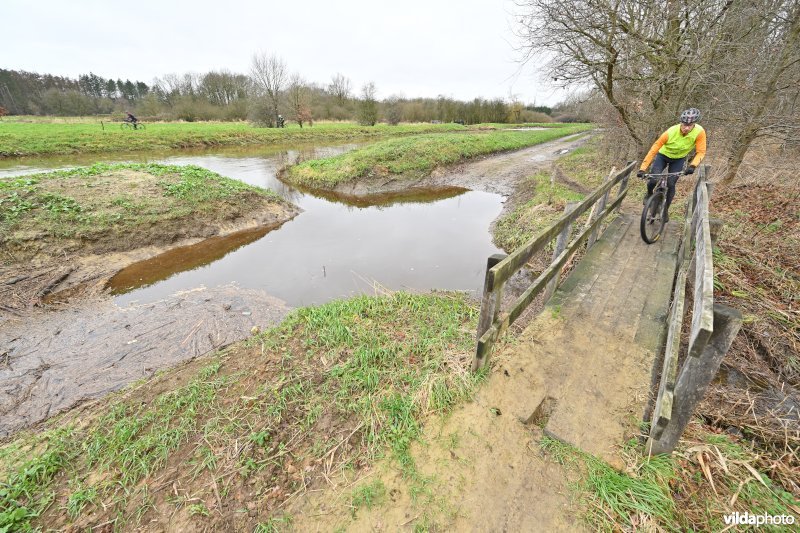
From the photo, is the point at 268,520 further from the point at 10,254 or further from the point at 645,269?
→ the point at 10,254

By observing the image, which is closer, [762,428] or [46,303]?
[762,428]

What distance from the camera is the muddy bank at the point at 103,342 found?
4081mm

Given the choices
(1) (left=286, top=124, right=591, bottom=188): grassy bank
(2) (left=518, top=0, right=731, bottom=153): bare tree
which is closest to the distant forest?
(1) (left=286, top=124, right=591, bottom=188): grassy bank

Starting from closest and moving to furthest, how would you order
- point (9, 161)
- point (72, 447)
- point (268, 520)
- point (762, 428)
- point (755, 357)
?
point (268, 520) → point (762, 428) → point (72, 447) → point (755, 357) → point (9, 161)

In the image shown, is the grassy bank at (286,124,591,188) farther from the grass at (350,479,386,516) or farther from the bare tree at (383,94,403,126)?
the bare tree at (383,94,403,126)

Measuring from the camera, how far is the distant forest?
149ft

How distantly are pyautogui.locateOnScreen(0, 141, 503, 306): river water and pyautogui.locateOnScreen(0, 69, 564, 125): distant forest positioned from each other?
123 feet

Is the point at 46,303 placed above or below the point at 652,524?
below

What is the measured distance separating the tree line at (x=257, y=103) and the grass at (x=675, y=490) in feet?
155

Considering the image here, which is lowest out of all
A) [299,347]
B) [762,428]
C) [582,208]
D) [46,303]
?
[46,303]

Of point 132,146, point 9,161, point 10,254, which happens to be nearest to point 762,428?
point 10,254

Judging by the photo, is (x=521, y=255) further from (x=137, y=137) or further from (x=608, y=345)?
(x=137, y=137)

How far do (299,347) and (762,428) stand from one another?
4.59 meters

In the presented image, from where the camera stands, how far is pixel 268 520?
231 centimetres
